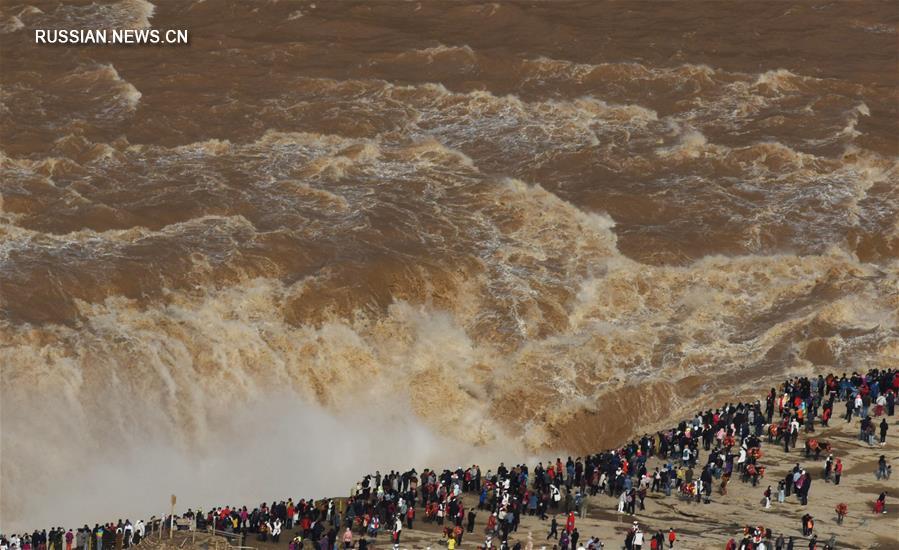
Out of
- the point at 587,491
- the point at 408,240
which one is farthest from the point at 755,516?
the point at 408,240

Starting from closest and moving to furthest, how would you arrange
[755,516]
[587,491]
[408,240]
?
[755,516] → [587,491] → [408,240]

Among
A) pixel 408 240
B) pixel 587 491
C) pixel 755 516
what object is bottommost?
pixel 755 516

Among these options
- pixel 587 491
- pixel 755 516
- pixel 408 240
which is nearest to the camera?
pixel 755 516

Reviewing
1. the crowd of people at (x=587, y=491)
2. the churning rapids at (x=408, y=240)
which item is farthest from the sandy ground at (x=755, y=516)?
the churning rapids at (x=408, y=240)

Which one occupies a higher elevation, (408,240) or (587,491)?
(408,240)

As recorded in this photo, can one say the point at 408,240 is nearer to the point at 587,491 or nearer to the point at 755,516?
the point at 587,491

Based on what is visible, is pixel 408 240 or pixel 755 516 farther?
pixel 408 240

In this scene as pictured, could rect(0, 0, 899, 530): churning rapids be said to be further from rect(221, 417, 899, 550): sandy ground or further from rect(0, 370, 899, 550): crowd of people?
rect(221, 417, 899, 550): sandy ground
